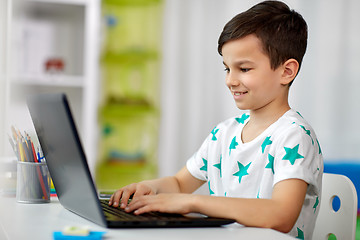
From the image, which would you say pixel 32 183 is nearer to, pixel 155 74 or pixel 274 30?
pixel 274 30

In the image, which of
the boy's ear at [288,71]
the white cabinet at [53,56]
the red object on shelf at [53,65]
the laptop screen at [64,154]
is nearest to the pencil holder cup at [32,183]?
the laptop screen at [64,154]

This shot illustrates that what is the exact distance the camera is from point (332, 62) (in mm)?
2982

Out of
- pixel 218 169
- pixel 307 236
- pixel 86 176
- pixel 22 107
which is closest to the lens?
pixel 86 176

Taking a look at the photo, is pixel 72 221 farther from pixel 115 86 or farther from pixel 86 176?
pixel 115 86

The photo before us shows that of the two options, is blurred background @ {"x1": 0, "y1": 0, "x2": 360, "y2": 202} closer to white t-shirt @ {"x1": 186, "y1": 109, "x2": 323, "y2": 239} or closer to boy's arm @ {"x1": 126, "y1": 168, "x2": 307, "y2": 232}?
white t-shirt @ {"x1": 186, "y1": 109, "x2": 323, "y2": 239}

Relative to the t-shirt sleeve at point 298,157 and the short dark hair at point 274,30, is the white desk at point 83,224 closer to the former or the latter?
the t-shirt sleeve at point 298,157

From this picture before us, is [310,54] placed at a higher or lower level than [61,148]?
higher

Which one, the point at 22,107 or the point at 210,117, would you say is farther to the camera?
the point at 210,117

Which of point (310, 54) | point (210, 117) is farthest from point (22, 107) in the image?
point (310, 54)

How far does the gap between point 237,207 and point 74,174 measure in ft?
0.85

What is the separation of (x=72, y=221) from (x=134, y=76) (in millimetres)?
2283

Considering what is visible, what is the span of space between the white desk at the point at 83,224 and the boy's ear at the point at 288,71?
41 centimetres

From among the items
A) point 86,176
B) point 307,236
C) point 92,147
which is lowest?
point 92,147

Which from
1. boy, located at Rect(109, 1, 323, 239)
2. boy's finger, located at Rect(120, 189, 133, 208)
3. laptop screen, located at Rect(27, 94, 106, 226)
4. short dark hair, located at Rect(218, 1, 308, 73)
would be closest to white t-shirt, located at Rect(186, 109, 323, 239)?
boy, located at Rect(109, 1, 323, 239)
